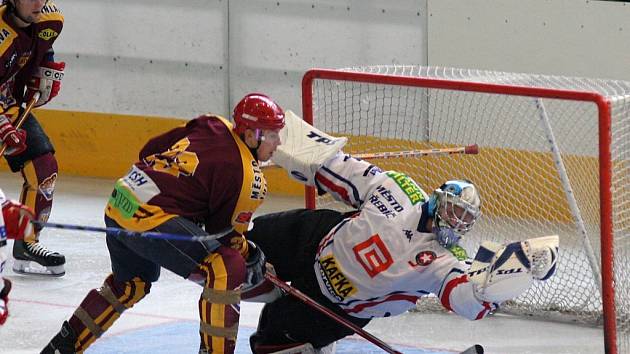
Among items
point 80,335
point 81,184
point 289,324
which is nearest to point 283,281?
point 289,324

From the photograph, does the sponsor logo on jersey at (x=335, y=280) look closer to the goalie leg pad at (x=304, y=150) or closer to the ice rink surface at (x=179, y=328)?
the goalie leg pad at (x=304, y=150)

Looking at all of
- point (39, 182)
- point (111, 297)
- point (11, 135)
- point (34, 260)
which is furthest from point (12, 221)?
point (34, 260)

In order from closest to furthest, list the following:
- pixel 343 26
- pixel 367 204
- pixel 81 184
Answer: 1. pixel 367 204
2. pixel 343 26
3. pixel 81 184

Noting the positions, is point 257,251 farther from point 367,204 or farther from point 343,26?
point 343,26

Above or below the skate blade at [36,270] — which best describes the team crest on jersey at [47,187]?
above

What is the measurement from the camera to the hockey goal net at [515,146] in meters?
5.22

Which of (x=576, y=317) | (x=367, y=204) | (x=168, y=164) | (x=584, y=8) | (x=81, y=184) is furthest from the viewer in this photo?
(x=81, y=184)

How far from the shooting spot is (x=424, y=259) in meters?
4.77

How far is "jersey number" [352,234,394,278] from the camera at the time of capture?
4805 mm

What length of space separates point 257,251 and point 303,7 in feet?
10.4

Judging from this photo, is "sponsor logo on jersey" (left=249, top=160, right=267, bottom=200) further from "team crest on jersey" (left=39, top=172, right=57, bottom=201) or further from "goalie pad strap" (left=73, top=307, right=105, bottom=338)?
"team crest on jersey" (left=39, top=172, right=57, bottom=201)

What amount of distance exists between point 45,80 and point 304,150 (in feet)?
5.23

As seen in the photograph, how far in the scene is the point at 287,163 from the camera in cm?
508

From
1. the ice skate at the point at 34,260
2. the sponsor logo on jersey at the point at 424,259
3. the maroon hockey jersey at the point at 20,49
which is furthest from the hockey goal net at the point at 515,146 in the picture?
the ice skate at the point at 34,260
